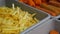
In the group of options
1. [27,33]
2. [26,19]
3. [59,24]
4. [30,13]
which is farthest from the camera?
[30,13]

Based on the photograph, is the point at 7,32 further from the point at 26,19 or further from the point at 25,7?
the point at 25,7

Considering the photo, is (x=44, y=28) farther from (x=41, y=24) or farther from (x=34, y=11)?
(x=34, y=11)

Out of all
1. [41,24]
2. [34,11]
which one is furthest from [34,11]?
[41,24]

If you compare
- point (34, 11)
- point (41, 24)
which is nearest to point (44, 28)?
point (41, 24)

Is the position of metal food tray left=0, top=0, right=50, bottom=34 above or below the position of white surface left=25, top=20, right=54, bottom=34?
above

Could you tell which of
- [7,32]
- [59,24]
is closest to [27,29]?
[7,32]

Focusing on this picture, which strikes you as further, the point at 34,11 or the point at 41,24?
the point at 34,11

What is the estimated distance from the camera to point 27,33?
→ 51.7 inches

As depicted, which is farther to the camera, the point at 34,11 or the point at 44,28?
the point at 34,11

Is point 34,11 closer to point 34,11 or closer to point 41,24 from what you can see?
point 34,11

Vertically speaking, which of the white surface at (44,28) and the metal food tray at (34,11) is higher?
the metal food tray at (34,11)

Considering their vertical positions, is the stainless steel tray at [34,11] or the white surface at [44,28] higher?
the stainless steel tray at [34,11]

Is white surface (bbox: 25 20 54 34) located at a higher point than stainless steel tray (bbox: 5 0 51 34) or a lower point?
lower

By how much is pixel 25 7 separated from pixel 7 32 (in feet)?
1.48
